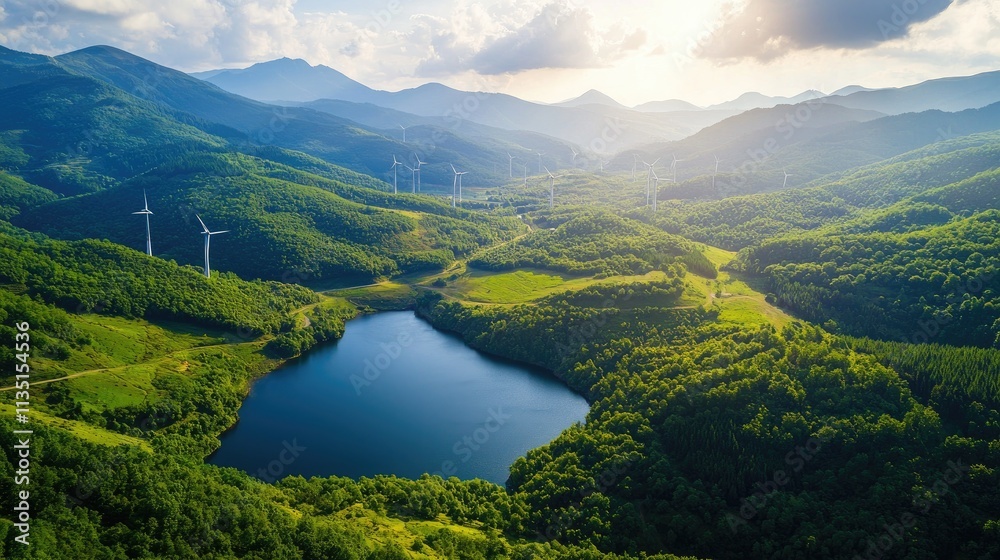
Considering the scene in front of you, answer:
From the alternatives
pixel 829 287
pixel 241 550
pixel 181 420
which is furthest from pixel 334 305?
pixel 829 287

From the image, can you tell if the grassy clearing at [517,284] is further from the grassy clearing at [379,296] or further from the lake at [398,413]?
the lake at [398,413]

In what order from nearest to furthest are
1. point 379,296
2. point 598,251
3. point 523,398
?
1. point 523,398
2. point 379,296
3. point 598,251

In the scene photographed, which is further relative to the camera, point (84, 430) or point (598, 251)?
point (598, 251)

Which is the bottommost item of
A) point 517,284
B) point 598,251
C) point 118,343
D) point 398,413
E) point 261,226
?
point 398,413

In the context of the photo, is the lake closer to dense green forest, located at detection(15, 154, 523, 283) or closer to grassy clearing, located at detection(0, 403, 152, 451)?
grassy clearing, located at detection(0, 403, 152, 451)

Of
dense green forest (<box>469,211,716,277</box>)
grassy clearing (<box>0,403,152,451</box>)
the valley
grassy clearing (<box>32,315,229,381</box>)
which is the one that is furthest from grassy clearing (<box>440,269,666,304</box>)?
grassy clearing (<box>0,403,152,451</box>)

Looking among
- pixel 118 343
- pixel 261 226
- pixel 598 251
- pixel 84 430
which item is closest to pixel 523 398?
pixel 84 430

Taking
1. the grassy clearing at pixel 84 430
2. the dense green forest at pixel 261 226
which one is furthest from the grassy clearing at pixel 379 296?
the grassy clearing at pixel 84 430

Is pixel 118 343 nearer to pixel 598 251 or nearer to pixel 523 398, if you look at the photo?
pixel 523 398
